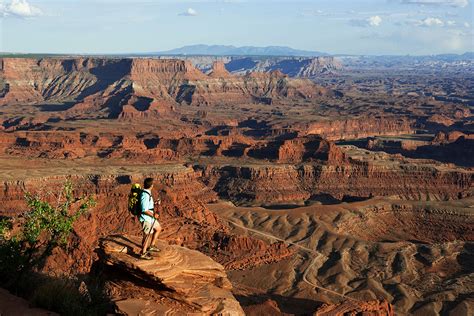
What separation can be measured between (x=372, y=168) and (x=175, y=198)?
46.9m

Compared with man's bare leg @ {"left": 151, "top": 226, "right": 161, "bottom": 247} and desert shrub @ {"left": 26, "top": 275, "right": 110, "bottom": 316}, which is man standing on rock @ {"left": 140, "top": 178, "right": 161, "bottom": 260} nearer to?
man's bare leg @ {"left": 151, "top": 226, "right": 161, "bottom": 247}

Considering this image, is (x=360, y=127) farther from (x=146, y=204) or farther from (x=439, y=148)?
(x=146, y=204)

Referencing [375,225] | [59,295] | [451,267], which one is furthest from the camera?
[375,225]

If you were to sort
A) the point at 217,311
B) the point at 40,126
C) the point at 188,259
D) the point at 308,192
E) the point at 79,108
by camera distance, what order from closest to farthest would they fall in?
the point at 217,311 < the point at 188,259 < the point at 308,192 < the point at 40,126 < the point at 79,108

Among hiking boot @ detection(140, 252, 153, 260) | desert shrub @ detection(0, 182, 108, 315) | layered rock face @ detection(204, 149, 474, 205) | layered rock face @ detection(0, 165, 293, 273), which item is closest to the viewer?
desert shrub @ detection(0, 182, 108, 315)

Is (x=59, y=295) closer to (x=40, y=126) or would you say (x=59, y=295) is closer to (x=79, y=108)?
(x=40, y=126)

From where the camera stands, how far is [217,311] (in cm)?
1859

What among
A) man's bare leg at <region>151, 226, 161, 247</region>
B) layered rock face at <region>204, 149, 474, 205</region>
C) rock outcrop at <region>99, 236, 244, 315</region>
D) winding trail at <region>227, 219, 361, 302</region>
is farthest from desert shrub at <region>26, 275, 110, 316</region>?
layered rock face at <region>204, 149, 474, 205</region>

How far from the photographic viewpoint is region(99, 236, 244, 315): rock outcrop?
18438 mm

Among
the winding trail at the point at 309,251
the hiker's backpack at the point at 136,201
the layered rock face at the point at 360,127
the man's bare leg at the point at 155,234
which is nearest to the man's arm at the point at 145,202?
the hiker's backpack at the point at 136,201

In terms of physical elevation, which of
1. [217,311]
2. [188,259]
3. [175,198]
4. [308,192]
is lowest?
[308,192]

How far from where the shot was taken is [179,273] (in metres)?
19.1

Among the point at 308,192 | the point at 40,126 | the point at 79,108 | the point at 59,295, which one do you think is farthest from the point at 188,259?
the point at 79,108

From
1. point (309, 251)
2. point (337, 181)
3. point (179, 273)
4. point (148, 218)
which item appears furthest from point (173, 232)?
point (337, 181)
